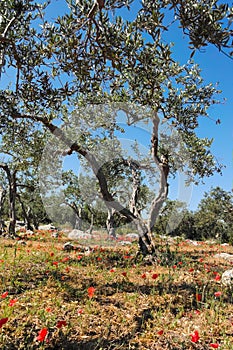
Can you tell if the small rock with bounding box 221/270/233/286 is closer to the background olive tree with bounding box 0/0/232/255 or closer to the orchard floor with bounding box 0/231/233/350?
the orchard floor with bounding box 0/231/233/350

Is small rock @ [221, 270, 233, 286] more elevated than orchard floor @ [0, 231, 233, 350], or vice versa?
small rock @ [221, 270, 233, 286]

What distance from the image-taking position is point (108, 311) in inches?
186

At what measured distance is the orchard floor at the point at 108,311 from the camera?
3762 millimetres

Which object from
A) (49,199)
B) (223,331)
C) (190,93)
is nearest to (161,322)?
(223,331)

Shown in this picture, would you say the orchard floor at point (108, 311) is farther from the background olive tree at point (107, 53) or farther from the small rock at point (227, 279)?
the background olive tree at point (107, 53)

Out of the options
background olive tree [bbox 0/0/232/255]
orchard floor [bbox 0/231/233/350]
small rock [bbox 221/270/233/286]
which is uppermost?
background olive tree [bbox 0/0/232/255]

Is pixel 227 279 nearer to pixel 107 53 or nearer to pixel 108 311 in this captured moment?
pixel 108 311

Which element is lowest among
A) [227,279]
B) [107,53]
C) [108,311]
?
[108,311]

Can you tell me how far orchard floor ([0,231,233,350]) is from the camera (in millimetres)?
3762

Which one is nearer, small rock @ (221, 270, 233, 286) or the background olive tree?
the background olive tree

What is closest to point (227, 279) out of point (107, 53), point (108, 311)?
point (108, 311)

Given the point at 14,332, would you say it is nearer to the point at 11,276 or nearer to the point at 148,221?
the point at 11,276

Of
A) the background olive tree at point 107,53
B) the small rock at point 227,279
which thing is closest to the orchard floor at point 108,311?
the small rock at point 227,279

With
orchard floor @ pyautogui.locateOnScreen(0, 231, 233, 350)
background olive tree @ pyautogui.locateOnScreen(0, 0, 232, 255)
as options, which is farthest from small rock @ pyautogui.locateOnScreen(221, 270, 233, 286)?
background olive tree @ pyautogui.locateOnScreen(0, 0, 232, 255)
